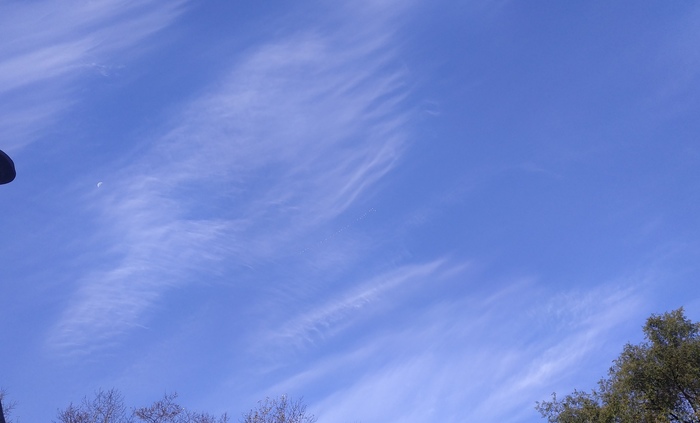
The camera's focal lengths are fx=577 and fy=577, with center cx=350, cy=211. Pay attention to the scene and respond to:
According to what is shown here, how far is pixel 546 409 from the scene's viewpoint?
37.4 meters

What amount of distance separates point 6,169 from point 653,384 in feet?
120

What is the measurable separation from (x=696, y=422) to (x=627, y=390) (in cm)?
405

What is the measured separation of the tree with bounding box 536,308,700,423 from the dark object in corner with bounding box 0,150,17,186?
32912 mm

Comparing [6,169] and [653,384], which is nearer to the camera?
[6,169]

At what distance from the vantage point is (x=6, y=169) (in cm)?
895

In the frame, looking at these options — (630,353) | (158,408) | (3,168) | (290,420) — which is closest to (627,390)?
(630,353)

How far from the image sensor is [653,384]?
1359 inches

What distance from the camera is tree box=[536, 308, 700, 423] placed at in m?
33.0

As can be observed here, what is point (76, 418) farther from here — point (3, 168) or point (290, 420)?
point (3, 168)

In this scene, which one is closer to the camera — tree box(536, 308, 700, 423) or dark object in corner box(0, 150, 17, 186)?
dark object in corner box(0, 150, 17, 186)

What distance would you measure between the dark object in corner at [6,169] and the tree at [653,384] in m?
32.9

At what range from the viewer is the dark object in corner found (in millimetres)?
8656

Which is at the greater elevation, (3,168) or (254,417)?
(254,417)

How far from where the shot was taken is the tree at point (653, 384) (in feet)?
108
